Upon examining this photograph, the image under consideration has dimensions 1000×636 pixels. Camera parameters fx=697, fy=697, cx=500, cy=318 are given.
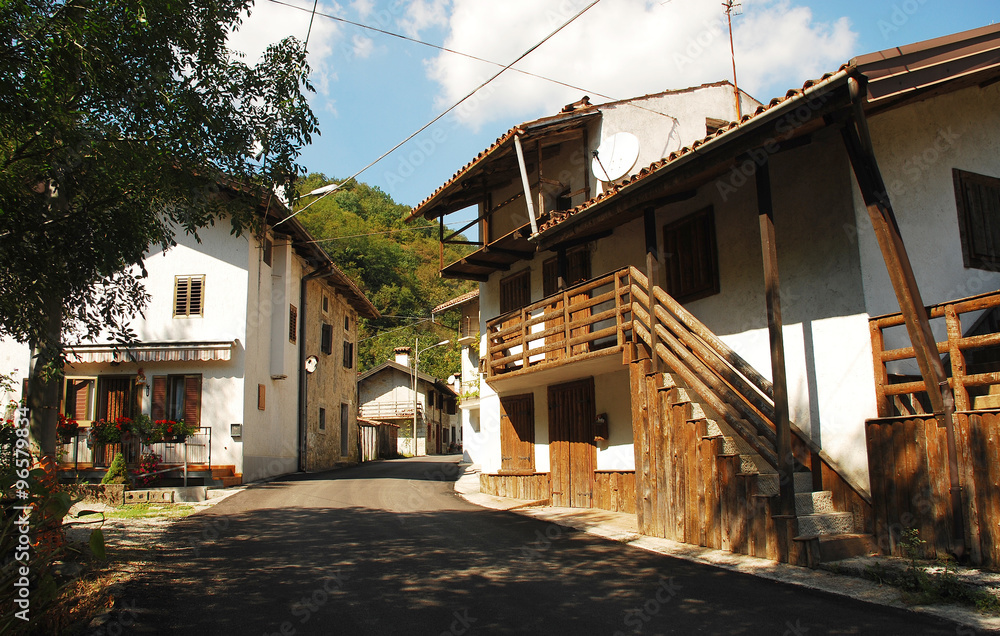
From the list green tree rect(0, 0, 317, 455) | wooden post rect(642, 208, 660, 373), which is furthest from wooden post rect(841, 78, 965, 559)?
green tree rect(0, 0, 317, 455)

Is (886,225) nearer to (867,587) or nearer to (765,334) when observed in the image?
(765,334)

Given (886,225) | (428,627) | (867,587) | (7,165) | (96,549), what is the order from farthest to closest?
(886,225) → (7,165) → (867,587) → (428,627) → (96,549)

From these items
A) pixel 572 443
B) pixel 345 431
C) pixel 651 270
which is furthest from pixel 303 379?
pixel 651 270

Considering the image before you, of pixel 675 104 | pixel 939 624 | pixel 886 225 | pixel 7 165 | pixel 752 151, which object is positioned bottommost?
pixel 939 624

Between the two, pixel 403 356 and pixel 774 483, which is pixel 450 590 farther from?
pixel 403 356

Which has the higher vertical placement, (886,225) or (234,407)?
(886,225)

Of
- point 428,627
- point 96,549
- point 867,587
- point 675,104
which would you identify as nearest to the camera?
point 96,549

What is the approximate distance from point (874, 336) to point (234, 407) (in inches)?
571

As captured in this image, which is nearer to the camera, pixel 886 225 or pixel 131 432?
pixel 886 225

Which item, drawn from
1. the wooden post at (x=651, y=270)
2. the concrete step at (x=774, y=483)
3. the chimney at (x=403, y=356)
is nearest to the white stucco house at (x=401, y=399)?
the chimney at (x=403, y=356)

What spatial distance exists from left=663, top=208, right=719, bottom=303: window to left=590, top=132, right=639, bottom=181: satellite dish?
156cm

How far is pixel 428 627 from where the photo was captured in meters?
5.03

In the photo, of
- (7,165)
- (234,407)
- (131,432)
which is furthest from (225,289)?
(7,165)

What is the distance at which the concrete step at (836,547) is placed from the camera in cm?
698
